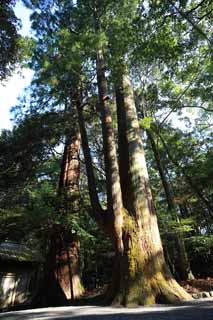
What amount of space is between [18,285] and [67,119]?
7958 millimetres

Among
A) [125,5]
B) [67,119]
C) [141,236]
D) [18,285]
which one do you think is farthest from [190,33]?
[18,285]

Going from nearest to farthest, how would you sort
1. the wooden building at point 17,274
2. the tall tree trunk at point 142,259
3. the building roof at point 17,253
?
the tall tree trunk at point 142,259
the building roof at point 17,253
the wooden building at point 17,274

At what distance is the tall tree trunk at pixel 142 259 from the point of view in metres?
4.80

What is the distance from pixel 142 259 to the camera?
16.8ft

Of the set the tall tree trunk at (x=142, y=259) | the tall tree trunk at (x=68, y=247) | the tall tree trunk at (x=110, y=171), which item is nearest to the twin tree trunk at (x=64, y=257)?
the tall tree trunk at (x=68, y=247)

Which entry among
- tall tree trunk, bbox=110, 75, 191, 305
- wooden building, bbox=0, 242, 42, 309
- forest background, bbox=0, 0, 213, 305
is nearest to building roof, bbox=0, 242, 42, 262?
wooden building, bbox=0, 242, 42, 309

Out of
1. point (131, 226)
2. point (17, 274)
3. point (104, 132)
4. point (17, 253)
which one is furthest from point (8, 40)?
point (17, 274)

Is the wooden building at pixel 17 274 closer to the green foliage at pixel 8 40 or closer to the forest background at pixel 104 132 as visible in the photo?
the forest background at pixel 104 132

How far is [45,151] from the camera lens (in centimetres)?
910

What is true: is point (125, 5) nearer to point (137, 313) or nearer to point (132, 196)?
point (132, 196)

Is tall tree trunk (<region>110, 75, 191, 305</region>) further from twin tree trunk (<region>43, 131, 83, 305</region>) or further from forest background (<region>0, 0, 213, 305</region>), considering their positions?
twin tree trunk (<region>43, 131, 83, 305</region>)

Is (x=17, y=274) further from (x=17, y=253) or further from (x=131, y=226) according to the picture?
(x=131, y=226)

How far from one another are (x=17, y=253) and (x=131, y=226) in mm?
7999

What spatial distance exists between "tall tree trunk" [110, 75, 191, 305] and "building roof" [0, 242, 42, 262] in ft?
23.8
